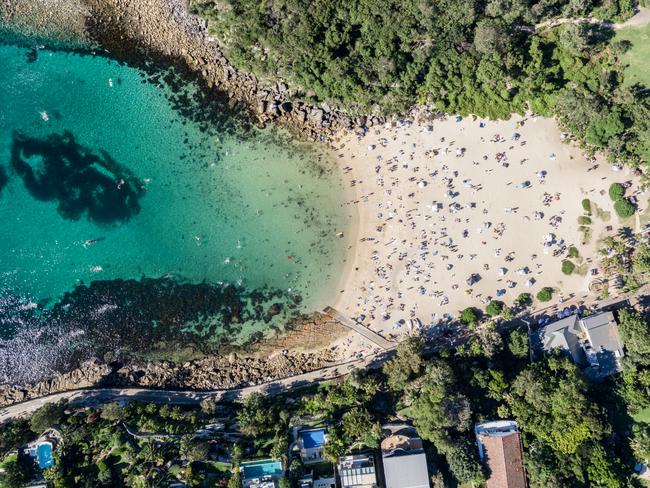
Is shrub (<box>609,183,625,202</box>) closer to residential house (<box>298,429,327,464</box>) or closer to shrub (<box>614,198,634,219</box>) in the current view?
shrub (<box>614,198,634,219</box>)

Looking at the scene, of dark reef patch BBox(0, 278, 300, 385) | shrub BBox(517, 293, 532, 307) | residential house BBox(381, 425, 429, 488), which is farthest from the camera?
dark reef patch BBox(0, 278, 300, 385)

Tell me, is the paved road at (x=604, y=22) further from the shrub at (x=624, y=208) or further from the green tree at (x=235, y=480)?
the green tree at (x=235, y=480)

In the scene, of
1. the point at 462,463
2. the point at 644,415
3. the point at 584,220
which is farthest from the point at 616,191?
the point at 462,463

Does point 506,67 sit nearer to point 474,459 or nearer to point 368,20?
point 368,20

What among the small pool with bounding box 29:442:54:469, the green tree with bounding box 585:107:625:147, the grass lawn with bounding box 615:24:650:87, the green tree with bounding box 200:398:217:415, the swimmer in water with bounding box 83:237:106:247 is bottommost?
the small pool with bounding box 29:442:54:469

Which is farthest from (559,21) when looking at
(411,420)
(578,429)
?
(411,420)

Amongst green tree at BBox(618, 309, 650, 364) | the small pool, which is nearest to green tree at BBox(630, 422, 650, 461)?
green tree at BBox(618, 309, 650, 364)

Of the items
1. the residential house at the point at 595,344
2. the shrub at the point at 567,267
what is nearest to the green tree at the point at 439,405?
the residential house at the point at 595,344
